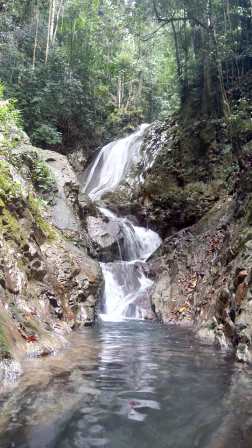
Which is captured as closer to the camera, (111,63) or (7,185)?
(7,185)

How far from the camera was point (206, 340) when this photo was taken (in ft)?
23.6

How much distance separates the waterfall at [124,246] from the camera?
1122 centimetres

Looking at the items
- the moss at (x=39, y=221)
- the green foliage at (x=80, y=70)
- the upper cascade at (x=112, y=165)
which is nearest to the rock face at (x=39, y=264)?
the moss at (x=39, y=221)

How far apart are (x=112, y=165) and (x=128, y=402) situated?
17234 mm

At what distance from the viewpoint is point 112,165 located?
2033 cm

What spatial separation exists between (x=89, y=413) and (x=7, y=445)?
0.82 metres

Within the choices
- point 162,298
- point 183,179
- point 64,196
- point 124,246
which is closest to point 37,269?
point 162,298

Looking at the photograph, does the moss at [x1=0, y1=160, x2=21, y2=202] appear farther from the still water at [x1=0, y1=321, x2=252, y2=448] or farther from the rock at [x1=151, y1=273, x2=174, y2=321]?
the rock at [x1=151, y1=273, x2=174, y2=321]

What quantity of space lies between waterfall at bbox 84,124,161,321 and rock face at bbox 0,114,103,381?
1065 millimetres

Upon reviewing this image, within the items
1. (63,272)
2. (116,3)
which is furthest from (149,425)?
(116,3)

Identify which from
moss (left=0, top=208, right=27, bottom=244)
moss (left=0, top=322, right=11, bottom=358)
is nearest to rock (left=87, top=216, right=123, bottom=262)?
moss (left=0, top=208, right=27, bottom=244)

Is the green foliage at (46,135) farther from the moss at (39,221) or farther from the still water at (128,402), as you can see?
the still water at (128,402)

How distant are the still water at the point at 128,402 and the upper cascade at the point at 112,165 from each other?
42.9 ft

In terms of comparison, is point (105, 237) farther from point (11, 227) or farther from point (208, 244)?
point (11, 227)
